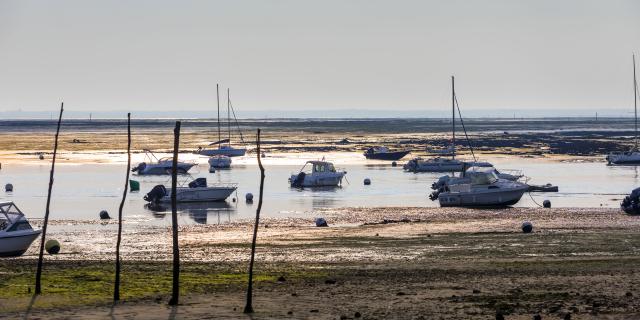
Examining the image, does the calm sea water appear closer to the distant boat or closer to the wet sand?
the distant boat

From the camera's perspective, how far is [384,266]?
114 feet

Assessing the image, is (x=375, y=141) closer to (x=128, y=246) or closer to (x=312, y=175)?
(x=312, y=175)

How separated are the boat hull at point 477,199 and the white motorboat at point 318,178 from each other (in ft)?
63.9

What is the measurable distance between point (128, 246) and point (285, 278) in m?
12.4

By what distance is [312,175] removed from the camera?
82.5 metres

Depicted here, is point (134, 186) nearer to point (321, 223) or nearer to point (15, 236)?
point (321, 223)

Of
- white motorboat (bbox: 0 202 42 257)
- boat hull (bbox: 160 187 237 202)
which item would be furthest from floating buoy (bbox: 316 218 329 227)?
boat hull (bbox: 160 187 237 202)

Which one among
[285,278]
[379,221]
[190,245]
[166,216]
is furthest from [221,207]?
[285,278]

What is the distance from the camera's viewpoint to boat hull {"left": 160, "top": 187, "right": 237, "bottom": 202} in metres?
68.1

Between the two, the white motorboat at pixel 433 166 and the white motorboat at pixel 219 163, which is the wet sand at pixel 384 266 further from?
the white motorboat at pixel 219 163

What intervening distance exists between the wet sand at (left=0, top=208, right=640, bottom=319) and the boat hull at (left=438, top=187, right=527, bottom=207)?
6.99m

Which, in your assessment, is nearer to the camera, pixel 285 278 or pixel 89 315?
pixel 89 315

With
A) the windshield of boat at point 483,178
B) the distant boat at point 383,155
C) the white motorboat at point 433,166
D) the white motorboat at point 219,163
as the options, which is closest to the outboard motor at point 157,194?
the windshield of boat at point 483,178

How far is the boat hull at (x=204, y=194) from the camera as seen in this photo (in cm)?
6806
